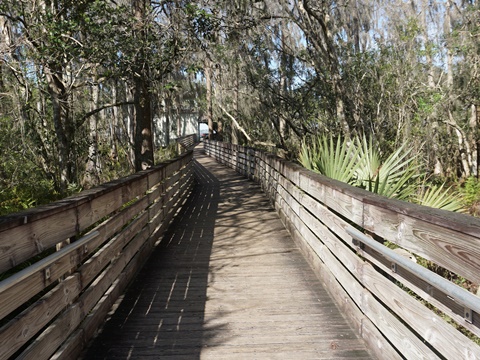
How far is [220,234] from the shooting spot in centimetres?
759

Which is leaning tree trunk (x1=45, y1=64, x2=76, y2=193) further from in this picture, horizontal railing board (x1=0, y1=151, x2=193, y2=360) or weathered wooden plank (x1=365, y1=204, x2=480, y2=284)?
weathered wooden plank (x1=365, y1=204, x2=480, y2=284)

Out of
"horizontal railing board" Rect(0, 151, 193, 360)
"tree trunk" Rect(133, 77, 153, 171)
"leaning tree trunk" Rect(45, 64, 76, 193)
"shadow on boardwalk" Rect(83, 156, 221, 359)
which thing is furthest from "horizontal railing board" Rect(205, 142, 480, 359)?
"tree trunk" Rect(133, 77, 153, 171)

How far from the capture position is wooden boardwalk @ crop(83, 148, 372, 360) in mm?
3455

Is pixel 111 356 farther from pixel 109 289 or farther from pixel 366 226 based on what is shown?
pixel 366 226

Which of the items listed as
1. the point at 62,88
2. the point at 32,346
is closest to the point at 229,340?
the point at 32,346

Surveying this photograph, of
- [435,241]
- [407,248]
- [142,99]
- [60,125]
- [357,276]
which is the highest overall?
[142,99]

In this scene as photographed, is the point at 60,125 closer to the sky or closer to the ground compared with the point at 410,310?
closer to the sky

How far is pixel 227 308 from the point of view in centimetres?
428

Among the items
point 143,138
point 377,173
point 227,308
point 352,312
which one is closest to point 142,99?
point 143,138

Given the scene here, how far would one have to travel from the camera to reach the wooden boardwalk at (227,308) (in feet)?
11.3

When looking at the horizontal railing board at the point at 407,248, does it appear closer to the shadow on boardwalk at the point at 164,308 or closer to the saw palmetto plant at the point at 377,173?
the saw palmetto plant at the point at 377,173

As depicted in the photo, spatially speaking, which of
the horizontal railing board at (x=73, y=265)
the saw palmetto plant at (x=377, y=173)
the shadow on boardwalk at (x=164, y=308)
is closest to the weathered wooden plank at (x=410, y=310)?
the shadow on boardwalk at (x=164, y=308)

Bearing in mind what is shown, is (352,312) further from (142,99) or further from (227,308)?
(142,99)

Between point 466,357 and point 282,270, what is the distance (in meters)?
3.51
